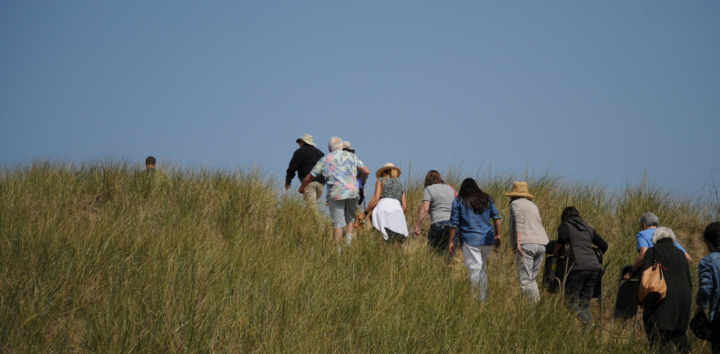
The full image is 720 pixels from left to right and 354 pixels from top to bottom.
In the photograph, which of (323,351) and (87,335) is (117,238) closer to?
(87,335)

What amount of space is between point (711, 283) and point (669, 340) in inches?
34.9

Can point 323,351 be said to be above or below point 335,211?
below

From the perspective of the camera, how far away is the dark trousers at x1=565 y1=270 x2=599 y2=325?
6.97 meters

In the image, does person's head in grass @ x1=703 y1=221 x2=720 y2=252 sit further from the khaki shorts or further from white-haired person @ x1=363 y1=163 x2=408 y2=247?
the khaki shorts

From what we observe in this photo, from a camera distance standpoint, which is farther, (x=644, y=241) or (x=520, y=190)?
(x=520, y=190)

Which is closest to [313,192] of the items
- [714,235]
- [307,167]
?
[307,167]

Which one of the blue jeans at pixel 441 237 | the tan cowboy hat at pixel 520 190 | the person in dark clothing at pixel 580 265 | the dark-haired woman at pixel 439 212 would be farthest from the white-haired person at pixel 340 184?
the person in dark clothing at pixel 580 265

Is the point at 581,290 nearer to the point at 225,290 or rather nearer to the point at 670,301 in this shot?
the point at 670,301

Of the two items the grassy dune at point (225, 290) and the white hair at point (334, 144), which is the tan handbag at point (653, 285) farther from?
the white hair at point (334, 144)

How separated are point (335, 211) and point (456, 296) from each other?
116 inches

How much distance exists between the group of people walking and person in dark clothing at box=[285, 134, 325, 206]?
0.06 ft

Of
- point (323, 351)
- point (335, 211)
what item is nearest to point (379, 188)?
point (335, 211)

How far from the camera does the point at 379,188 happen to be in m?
9.15

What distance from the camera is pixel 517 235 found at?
7496 millimetres
